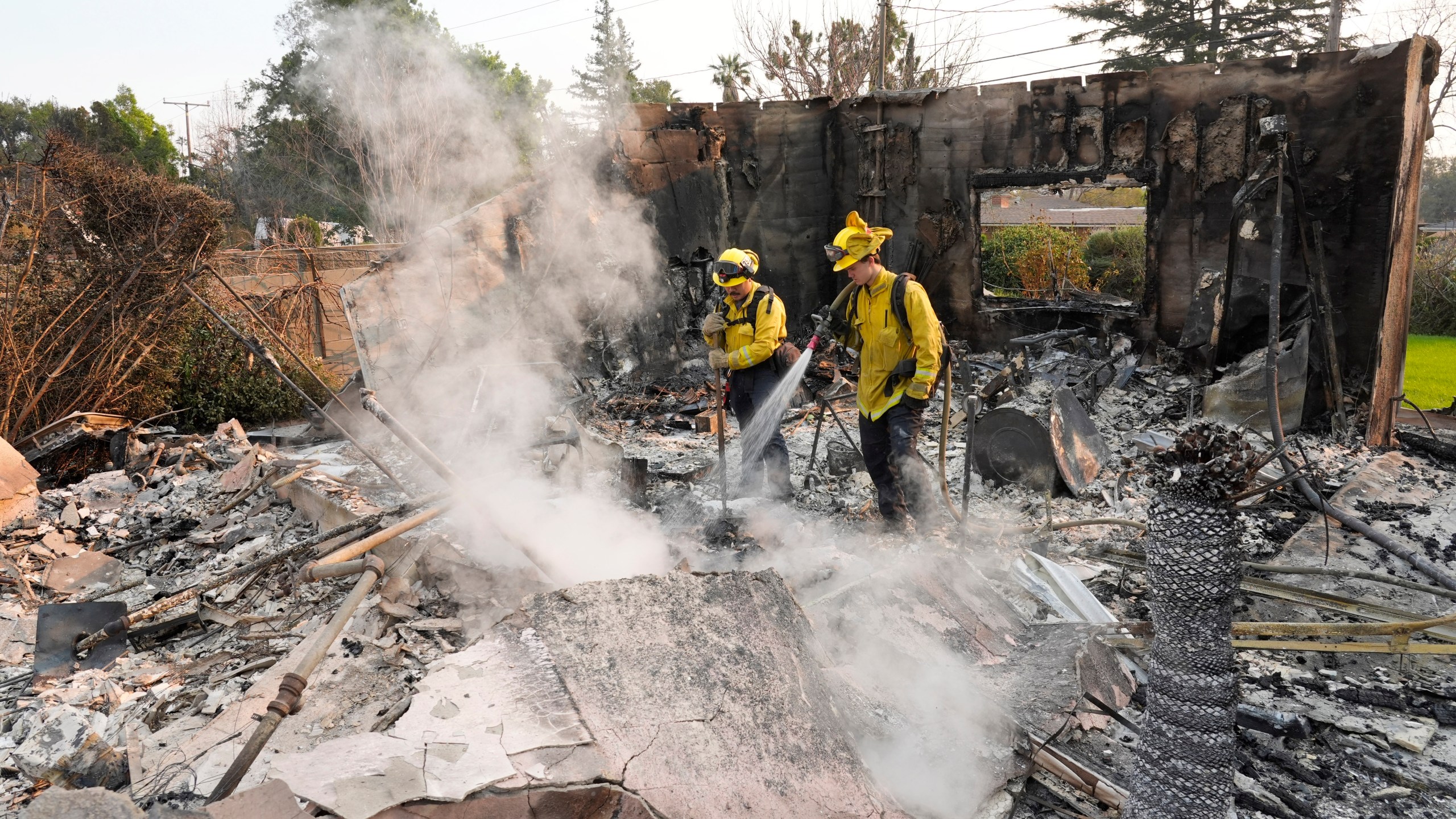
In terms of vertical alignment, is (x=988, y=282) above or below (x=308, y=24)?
below

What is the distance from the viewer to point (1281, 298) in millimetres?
7258

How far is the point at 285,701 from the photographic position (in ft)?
7.41

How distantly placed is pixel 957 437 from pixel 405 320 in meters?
5.22

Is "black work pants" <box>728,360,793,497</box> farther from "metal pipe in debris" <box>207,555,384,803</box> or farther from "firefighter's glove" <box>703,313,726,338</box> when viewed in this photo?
"metal pipe in debris" <box>207,555,384,803</box>

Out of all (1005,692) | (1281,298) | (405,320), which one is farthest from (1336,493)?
(405,320)

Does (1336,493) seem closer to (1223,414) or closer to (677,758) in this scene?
(1223,414)

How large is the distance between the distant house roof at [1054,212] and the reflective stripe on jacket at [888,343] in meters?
20.2

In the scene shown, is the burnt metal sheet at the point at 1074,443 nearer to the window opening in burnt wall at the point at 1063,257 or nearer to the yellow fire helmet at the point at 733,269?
the yellow fire helmet at the point at 733,269

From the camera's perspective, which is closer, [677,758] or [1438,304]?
[677,758]

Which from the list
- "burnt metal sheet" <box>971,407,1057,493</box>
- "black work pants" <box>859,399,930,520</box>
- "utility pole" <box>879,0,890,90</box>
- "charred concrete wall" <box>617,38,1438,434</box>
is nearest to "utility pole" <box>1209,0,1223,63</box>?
"utility pole" <box>879,0,890,90</box>

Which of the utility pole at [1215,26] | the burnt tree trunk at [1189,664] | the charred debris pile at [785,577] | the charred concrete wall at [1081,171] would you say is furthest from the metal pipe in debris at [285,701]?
the utility pole at [1215,26]

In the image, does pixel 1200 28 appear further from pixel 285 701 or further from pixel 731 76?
pixel 285 701

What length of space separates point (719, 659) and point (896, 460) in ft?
8.59

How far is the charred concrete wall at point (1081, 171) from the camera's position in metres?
7.02
